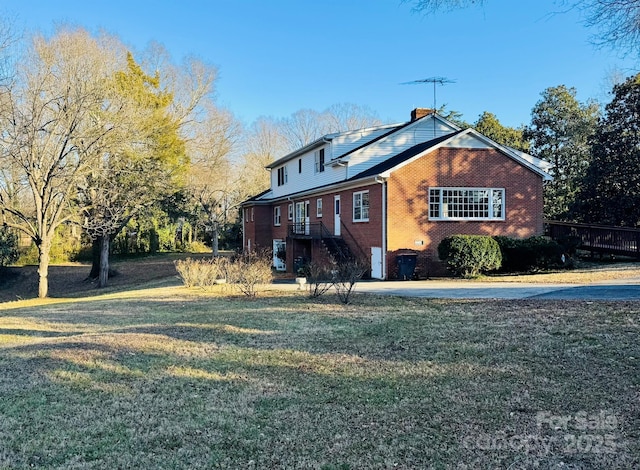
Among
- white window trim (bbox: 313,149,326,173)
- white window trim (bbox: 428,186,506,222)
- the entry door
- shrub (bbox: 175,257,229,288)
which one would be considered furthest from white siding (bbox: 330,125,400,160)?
shrub (bbox: 175,257,229,288)

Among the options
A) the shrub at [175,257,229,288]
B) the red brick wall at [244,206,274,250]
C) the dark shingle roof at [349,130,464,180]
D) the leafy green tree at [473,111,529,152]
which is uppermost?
the leafy green tree at [473,111,529,152]

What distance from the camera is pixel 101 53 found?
20.8 meters

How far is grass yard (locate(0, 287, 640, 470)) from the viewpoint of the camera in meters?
3.85

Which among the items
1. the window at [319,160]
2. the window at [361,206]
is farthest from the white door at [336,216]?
the window at [319,160]

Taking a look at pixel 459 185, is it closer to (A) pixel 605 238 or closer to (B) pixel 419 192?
(B) pixel 419 192

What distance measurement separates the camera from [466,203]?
19266 mm

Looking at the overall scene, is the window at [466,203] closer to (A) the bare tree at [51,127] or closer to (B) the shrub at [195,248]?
(A) the bare tree at [51,127]

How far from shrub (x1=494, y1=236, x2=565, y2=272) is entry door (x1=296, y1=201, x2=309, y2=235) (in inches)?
398

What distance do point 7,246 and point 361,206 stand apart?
2586 cm

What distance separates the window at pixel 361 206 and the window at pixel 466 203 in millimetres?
2550

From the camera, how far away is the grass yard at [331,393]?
3854 mm

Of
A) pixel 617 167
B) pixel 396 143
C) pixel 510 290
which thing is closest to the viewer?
pixel 510 290

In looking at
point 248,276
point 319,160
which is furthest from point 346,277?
point 319,160

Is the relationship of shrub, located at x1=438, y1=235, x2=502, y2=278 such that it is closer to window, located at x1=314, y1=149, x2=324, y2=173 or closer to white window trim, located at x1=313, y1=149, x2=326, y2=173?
white window trim, located at x1=313, y1=149, x2=326, y2=173
